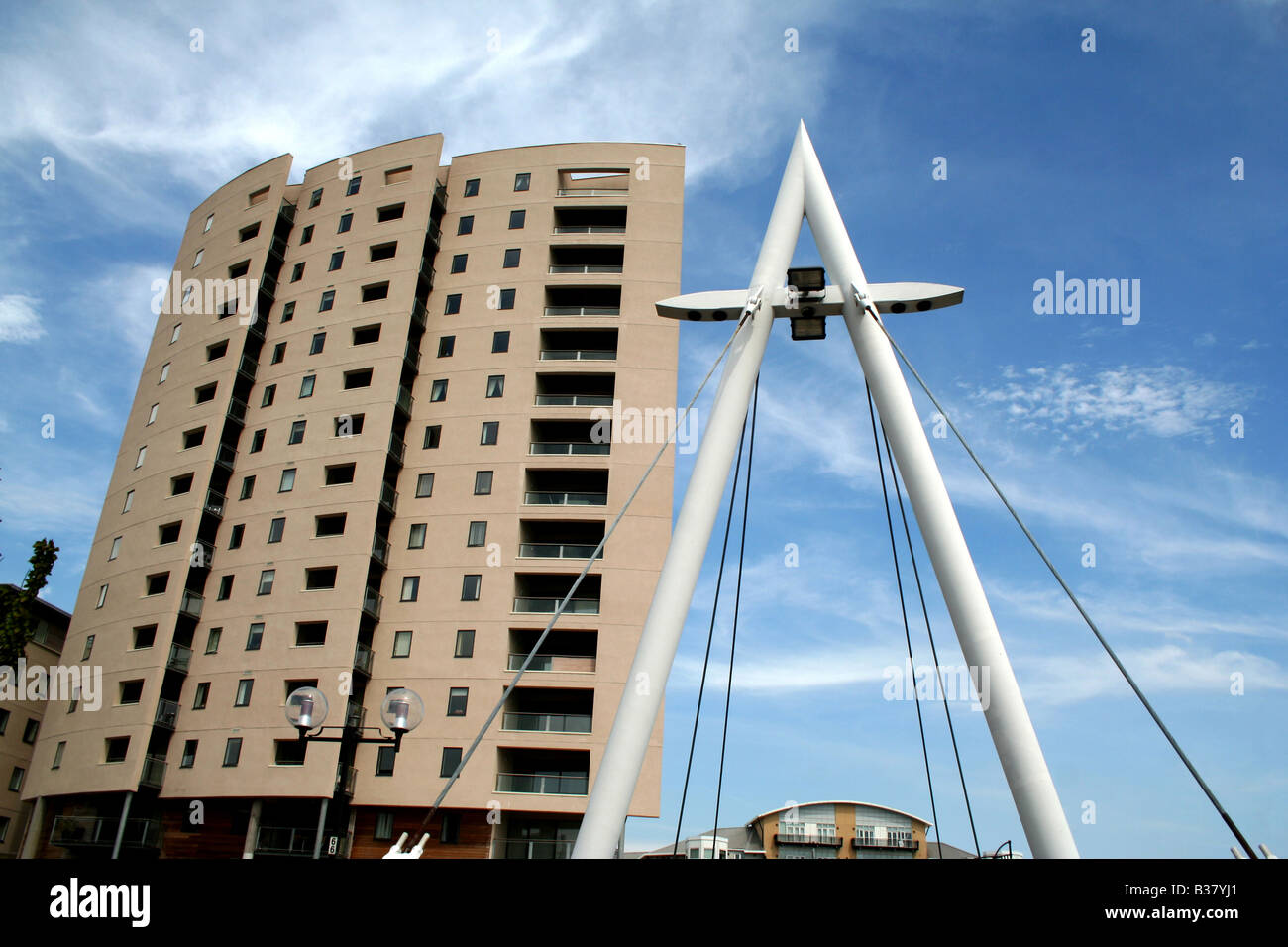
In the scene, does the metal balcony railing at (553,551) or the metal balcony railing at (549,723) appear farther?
the metal balcony railing at (553,551)

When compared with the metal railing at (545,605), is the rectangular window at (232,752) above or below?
below

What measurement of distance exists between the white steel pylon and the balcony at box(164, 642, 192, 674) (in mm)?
38352

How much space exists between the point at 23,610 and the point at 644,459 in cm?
2477

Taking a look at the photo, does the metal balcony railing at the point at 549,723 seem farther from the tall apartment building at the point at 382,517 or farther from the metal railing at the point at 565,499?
the metal railing at the point at 565,499

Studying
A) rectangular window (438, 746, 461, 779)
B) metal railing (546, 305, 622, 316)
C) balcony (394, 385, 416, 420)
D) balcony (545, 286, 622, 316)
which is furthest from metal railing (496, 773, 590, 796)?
balcony (545, 286, 622, 316)

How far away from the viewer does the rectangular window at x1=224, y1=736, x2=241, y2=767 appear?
128ft

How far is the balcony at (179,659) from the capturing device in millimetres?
42250

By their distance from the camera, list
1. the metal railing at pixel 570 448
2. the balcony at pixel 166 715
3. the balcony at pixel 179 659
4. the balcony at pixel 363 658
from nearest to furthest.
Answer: the balcony at pixel 363 658 < the balcony at pixel 166 715 < the balcony at pixel 179 659 < the metal railing at pixel 570 448

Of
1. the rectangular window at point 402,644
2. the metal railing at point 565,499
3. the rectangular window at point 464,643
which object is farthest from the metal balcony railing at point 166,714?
the metal railing at point 565,499

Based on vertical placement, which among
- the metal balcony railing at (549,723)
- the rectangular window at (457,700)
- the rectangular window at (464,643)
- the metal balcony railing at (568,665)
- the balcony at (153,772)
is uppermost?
the rectangular window at (464,643)

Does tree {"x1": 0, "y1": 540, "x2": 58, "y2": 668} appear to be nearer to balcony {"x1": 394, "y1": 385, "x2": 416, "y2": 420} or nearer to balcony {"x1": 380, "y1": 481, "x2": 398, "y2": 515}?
balcony {"x1": 380, "y1": 481, "x2": 398, "y2": 515}

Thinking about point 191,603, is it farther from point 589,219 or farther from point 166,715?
point 589,219

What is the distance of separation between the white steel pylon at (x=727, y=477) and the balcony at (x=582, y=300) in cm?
3175

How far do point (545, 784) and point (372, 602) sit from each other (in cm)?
1214
